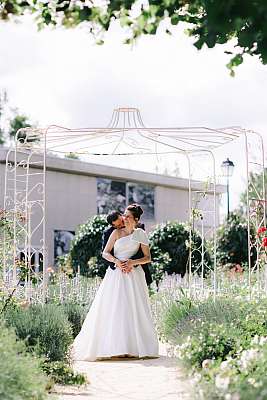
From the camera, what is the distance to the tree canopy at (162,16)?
459 cm

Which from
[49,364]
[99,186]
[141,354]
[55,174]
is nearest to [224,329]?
[49,364]

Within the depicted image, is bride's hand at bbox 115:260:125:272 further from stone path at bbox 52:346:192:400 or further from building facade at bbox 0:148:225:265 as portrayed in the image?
building facade at bbox 0:148:225:265

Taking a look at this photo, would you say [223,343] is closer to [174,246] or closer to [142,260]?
[142,260]

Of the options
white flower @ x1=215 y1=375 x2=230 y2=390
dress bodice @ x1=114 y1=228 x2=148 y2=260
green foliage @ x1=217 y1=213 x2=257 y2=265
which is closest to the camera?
white flower @ x1=215 y1=375 x2=230 y2=390

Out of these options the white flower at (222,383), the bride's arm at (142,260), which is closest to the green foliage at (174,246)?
the bride's arm at (142,260)

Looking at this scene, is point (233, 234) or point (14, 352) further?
point (233, 234)

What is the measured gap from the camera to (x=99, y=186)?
81.3ft

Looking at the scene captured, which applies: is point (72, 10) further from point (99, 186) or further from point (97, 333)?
point (99, 186)

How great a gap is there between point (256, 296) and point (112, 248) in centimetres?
226

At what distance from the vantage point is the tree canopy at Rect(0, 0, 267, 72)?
4.59 meters

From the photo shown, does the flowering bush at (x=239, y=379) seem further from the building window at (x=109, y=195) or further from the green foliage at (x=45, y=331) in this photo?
the building window at (x=109, y=195)

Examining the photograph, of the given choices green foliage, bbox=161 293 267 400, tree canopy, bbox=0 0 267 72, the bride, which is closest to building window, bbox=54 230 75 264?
green foliage, bbox=161 293 267 400

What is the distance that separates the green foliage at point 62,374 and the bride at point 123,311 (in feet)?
6.36

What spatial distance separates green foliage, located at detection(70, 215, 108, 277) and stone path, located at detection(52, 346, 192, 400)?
28.3 feet
